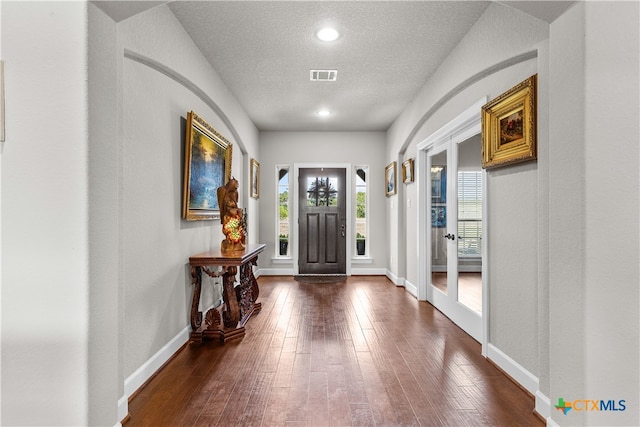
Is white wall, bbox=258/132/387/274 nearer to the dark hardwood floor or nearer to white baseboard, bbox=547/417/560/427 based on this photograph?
the dark hardwood floor

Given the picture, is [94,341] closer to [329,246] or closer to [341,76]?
[341,76]

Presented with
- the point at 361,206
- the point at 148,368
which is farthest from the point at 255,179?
the point at 148,368

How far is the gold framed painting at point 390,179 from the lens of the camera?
551 centimetres

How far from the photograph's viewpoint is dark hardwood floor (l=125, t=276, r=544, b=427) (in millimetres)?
1865

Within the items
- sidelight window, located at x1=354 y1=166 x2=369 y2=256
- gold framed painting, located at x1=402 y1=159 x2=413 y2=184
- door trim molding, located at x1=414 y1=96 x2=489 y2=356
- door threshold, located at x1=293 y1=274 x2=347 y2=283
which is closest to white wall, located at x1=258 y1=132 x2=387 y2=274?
sidelight window, located at x1=354 y1=166 x2=369 y2=256

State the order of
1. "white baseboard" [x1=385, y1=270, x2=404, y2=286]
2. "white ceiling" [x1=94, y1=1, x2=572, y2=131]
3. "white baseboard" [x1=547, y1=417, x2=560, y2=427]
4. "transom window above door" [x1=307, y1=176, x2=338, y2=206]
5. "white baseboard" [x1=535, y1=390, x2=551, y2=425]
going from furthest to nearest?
"transom window above door" [x1=307, y1=176, x2=338, y2=206] → "white baseboard" [x1=385, y1=270, x2=404, y2=286] → "white ceiling" [x1=94, y1=1, x2=572, y2=131] → "white baseboard" [x1=535, y1=390, x2=551, y2=425] → "white baseboard" [x1=547, y1=417, x2=560, y2=427]

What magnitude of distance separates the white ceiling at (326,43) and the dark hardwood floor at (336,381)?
2.10m

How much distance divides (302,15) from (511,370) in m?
2.99

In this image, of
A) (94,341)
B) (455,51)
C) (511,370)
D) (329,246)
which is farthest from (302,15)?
(329,246)

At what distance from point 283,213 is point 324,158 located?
1.29 metres

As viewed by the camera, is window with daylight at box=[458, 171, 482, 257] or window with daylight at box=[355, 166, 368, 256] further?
window with daylight at box=[355, 166, 368, 256]

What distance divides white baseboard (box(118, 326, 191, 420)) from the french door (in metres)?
2.57

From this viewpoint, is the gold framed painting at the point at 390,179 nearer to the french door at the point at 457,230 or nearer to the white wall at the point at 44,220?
the french door at the point at 457,230

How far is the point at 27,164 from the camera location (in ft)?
4.73
